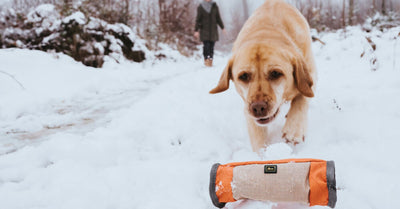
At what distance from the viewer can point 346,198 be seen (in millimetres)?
1300

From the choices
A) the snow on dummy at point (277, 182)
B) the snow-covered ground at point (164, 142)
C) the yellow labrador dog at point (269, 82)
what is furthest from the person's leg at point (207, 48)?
the snow on dummy at point (277, 182)

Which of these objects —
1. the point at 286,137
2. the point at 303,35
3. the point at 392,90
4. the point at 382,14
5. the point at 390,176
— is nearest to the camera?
the point at 390,176

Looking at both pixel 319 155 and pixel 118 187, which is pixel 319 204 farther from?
pixel 118 187

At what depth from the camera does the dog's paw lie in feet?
7.20

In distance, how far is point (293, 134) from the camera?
2201mm

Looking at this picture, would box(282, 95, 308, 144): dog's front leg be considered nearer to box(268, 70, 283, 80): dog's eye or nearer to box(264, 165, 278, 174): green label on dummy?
box(268, 70, 283, 80): dog's eye

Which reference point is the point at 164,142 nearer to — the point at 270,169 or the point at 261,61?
the point at 261,61

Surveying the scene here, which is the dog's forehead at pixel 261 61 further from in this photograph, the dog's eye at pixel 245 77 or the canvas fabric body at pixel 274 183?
the canvas fabric body at pixel 274 183

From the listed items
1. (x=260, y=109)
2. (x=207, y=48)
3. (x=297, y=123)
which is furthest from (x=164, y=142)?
(x=207, y=48)

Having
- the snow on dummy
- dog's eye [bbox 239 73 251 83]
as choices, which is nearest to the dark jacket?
dog's eye [bbox 239 73 251 83]

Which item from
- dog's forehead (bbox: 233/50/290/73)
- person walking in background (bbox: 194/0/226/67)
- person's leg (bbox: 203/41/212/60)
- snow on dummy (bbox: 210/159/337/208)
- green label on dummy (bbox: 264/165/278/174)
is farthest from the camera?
person's leg (bbox: 203/41/212/60)

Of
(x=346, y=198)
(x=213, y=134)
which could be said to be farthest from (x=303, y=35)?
(x=346, y=198)

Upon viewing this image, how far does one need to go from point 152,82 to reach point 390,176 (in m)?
4.58

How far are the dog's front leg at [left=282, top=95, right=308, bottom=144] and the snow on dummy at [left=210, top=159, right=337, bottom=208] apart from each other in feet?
2.98
